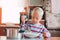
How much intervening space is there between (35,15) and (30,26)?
0.17 m

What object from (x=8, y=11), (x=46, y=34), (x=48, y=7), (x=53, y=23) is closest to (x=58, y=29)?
(x=53, y=23)

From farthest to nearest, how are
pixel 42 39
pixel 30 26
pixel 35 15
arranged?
pixel 30 26
pixel 35 15
pixel 42 39

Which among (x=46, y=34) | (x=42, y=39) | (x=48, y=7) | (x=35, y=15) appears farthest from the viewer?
(x=48, y=7)

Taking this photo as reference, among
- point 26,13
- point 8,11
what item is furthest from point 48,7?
point 8,11

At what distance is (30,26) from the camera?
65.0 inches

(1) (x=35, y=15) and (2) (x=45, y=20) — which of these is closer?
(1) (x=35, y=15)

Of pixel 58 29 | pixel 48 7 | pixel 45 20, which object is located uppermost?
pixel 48 7

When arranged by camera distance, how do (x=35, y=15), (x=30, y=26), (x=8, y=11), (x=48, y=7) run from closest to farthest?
(x=35, y=15) → (x=30, y=26) → (x=48, y=7) → (x=8, y=11)

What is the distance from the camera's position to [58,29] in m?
3.29

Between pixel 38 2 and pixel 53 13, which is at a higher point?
pixel 38 2

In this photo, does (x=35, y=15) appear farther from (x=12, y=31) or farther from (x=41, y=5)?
(x=41, y=5)

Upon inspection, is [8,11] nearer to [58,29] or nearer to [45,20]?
[45,20]

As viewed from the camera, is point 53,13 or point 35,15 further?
point 53,13

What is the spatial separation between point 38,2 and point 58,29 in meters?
0.75
